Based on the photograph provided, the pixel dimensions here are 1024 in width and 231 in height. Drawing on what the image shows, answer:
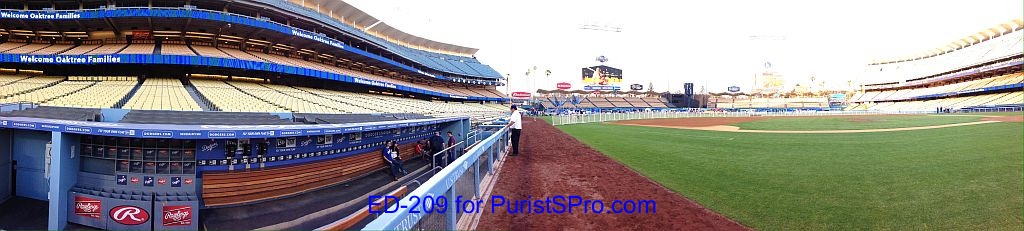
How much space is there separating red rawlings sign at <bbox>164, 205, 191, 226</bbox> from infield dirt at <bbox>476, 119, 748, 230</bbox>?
582cm

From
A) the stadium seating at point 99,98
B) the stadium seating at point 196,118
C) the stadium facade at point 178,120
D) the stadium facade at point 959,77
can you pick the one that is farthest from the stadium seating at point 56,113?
the stadium facade at point 959,77

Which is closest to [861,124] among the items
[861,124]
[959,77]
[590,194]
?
[861,124]

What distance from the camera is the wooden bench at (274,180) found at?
24.9 feet

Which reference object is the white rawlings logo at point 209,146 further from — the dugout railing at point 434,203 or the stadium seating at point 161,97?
the dugout railing at point 434,203

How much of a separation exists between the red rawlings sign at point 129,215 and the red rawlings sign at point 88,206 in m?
0.37

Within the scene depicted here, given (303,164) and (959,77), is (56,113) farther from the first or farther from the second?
(959,77)

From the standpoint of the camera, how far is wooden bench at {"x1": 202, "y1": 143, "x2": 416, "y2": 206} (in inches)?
299

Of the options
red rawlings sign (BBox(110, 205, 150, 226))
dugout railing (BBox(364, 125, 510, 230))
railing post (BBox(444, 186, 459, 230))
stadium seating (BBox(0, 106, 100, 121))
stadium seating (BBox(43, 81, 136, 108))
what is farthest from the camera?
stadium seating (BBox(43, 81, 136, 108))

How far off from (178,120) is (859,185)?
11.9 m

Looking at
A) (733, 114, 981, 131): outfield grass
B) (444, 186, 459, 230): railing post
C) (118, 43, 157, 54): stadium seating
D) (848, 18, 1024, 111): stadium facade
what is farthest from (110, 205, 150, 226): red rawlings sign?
(848, 18, 1024, 111): stadium facade

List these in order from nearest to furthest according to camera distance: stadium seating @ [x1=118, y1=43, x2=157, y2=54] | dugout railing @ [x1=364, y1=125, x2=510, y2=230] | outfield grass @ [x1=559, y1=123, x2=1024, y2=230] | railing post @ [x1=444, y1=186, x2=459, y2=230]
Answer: dugout railing @ [x1=364, y1=125, x2=510, y2=230] < railing post @ [x1=444, y1=186, x2=459, y2=230] < outfield grass @ [x1=559, y1=123, x2=1024, y2=230] < stadium seating @ [x1=118, y1=43, x2=157, y2=54]

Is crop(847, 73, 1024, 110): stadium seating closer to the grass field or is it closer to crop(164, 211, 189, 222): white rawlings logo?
the grass field

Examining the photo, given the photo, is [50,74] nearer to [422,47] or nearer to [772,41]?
[422,47]

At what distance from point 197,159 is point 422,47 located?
145 feet
